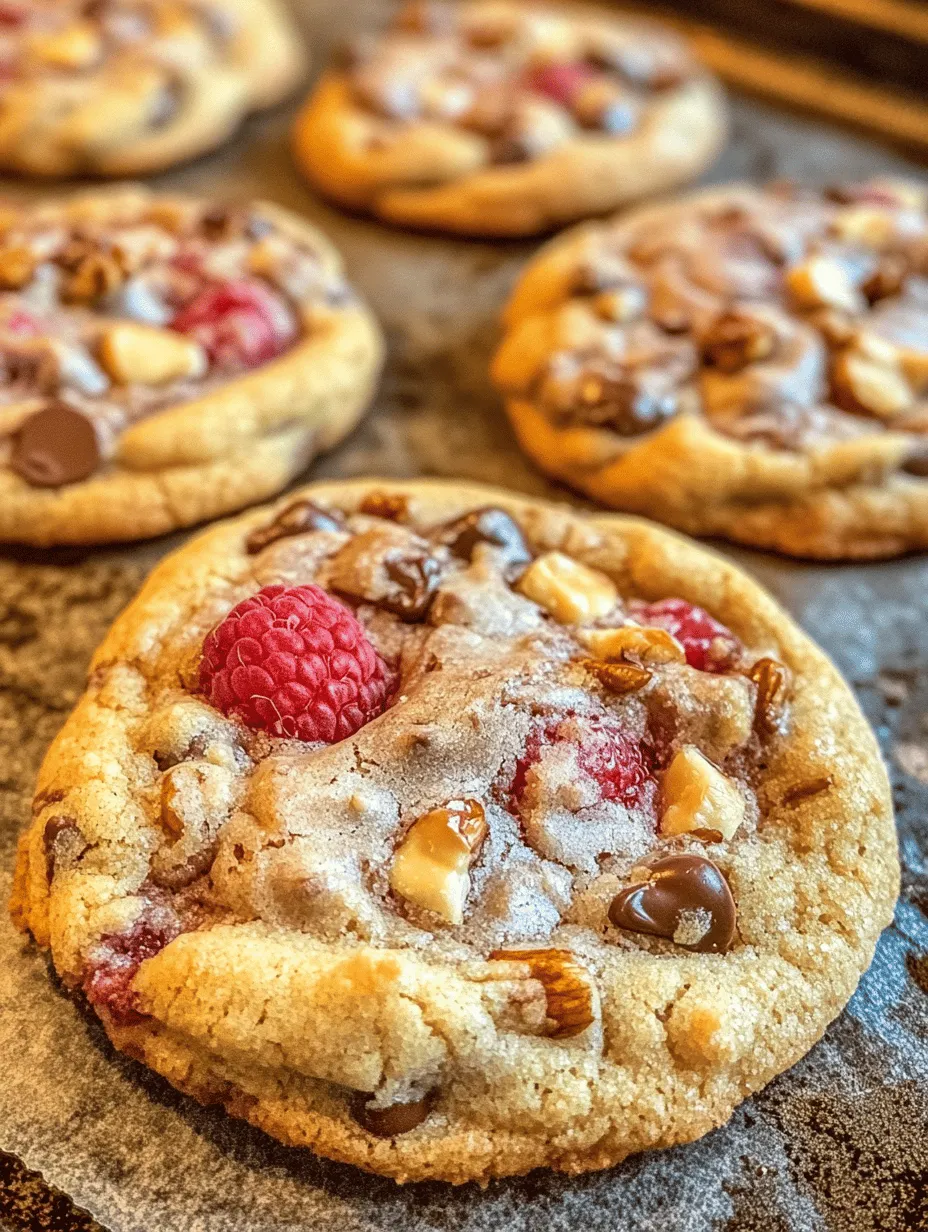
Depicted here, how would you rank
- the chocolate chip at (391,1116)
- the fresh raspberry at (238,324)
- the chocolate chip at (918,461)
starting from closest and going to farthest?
the chocolate chip at (391,1116) → the chocolate chip at (918,461) → the fresh raspberry at (238,324)

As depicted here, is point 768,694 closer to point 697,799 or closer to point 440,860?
point 697,799

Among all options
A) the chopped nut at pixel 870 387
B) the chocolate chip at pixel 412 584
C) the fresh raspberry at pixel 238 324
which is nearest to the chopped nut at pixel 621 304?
the chopped nut at pixel 870 387

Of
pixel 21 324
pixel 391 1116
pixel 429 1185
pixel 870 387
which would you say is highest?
pixel 870 387

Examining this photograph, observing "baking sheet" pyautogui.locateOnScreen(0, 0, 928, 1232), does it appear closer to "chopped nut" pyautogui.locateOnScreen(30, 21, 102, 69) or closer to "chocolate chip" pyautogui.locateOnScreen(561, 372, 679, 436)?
"chocolate chip" pyautogui.locateOnScreen(561, 372, 679, 436)

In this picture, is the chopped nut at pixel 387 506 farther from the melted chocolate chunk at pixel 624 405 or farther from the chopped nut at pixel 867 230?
the chopped nut at pixel 867 230

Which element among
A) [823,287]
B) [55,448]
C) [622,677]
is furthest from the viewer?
[823,287]

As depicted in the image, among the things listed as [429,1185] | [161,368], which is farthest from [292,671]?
[161,368]
